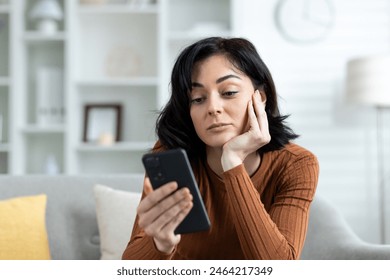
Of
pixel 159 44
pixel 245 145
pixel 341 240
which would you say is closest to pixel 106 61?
pixel 159 44

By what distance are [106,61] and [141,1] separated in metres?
0.52

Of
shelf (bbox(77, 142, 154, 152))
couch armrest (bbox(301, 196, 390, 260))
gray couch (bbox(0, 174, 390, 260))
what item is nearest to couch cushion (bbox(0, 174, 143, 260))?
gray couch (bbox(0, 174, 390, 260))

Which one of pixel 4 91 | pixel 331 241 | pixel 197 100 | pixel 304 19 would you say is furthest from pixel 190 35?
pixel 197 100

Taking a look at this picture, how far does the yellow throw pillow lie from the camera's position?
1.97 m

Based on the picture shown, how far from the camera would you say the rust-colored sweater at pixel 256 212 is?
53.8 inches

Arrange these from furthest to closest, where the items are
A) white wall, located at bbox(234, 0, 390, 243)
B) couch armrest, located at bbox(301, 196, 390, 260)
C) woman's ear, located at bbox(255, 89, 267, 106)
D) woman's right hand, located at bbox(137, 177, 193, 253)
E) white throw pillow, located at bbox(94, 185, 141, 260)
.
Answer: white wall, located at bbox(234, 0, 390, 243) < white throw pillow, located at bbox(94, 185, 141, 260) < couch armrest, located at bbox(301, 196, 390, 260) < woman's ear, located at bbox(255, 89, 267, 106) < woman's right hand, located at bbox(137, 177, 193, 253)

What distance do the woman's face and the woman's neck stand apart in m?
0.13

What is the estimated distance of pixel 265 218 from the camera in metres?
1.37

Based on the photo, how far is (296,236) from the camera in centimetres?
144

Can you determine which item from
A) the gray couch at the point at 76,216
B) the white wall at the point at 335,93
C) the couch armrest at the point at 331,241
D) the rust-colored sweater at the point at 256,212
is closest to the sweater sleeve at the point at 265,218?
the rust-colored sweater at the point at 256,212

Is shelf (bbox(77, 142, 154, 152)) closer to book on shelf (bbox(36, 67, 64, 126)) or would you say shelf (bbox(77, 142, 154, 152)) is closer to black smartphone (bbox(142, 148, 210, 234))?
book on shelf (bbox(36, 67, 64, 126))

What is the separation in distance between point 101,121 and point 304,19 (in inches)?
62.6

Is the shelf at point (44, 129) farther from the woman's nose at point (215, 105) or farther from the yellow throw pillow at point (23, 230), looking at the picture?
the woman's nose at point (215, 105)

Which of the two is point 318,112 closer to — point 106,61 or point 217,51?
point 106,61
